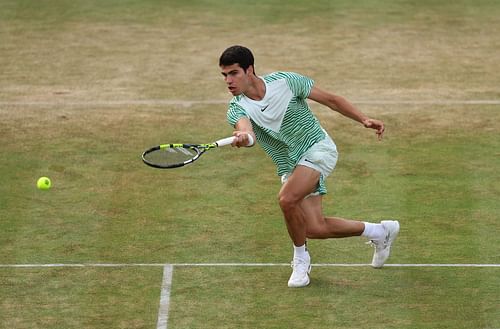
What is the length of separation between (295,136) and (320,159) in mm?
307

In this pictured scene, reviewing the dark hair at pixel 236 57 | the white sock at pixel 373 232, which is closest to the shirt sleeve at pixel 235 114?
the dark hair at pixel 236 57

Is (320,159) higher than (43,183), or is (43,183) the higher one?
(320,159)

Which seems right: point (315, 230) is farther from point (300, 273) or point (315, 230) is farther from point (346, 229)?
point (300, 273)

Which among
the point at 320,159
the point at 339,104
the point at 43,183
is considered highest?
the point at 339,104

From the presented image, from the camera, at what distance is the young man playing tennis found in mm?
11297

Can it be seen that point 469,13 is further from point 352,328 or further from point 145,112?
point 352,328

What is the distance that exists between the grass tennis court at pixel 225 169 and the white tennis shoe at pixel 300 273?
8cm

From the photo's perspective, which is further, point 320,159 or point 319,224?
point 319,224

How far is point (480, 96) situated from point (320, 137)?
7.12 metres

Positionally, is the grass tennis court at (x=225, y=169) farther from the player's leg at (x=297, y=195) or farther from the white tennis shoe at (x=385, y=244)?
the player's leg at (x=297, y=195)

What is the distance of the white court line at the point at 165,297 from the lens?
10.7 m

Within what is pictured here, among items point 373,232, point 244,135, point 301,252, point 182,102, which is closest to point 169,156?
point 244,135

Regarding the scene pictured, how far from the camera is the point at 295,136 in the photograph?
11.5 meters

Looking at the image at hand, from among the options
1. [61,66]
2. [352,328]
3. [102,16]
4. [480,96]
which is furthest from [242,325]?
[102,16]
